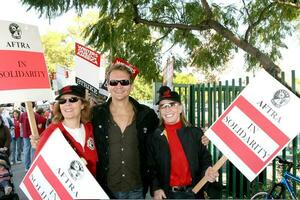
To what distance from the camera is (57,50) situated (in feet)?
201

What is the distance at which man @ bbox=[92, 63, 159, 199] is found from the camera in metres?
4.20

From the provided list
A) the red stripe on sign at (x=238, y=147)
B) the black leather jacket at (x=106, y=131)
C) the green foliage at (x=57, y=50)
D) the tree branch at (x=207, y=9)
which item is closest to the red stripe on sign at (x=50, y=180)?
the black leather jacket at (x=106, y=131)

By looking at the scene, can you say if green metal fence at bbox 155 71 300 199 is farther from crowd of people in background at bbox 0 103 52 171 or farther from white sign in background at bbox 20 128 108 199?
crowd of people in background at bbox 0 103 52 171

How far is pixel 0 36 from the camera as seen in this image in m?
4.12

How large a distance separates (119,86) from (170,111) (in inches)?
19.8

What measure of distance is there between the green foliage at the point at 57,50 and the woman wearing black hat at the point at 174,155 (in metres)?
57.0

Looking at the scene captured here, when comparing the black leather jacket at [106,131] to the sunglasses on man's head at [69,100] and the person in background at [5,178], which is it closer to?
the sunglasses on man's head at [69,100]

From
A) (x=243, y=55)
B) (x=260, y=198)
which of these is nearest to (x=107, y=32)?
(x=243, y=55)

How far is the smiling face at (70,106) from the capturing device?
3945mm

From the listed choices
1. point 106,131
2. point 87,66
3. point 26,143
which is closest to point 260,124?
point 106,131

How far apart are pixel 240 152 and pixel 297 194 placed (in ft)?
11.1

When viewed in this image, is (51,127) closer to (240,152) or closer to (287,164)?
(240,152)

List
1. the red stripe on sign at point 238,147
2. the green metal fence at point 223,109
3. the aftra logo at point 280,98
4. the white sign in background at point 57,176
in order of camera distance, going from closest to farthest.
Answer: the white sign in background at point 57,176
the aftra logo at point 280,98
the red stripe on sign at point 238,147
the green metal fence at point 223,109

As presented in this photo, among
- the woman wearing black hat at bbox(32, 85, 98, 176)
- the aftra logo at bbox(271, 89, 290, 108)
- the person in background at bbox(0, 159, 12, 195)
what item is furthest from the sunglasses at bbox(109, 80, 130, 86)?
the person in background at bbox(0, 159, 12, 195)
